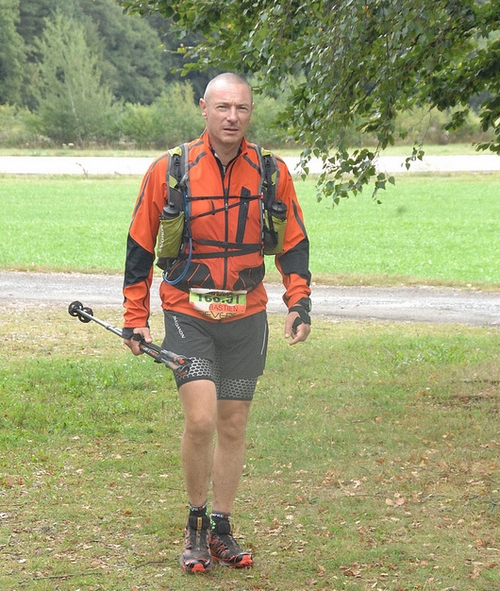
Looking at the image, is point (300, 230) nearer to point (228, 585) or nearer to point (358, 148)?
point (228, 585)

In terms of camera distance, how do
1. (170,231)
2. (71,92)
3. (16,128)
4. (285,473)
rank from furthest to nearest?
(71,92) → (16,128) → (285,473) → (170,231)

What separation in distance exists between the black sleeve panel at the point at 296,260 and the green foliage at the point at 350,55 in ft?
6.11

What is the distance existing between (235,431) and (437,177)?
45.8 m

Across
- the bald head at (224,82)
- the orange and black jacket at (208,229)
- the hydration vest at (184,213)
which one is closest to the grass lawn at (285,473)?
the orange and black jacket at (208,229)

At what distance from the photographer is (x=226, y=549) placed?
4848 mm

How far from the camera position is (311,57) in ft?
23.2

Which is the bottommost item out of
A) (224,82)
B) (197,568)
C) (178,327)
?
(197,568)

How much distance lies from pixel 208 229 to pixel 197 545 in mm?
1498

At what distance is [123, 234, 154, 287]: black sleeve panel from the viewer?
4672mm

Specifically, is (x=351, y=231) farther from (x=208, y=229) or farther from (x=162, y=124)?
(x=162, y=124)

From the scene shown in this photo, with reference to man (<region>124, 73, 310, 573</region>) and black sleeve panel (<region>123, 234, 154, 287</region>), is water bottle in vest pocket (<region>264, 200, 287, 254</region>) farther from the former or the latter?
black sleeve panel (<region>123, 234, 154, 287</region>)

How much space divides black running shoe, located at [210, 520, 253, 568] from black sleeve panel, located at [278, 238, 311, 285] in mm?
1266

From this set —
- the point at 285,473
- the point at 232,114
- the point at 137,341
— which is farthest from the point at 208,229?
the point at 285,473

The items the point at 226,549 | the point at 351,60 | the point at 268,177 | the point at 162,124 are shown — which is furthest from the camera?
the point at 162,124
